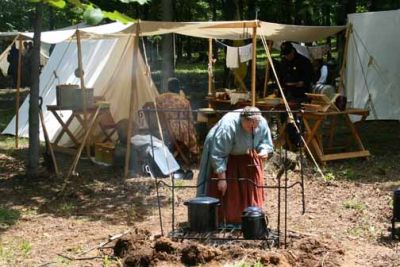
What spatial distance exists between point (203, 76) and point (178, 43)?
10863 mm

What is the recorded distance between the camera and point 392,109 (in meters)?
9.70

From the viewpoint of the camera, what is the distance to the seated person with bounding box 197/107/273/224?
16.1ft

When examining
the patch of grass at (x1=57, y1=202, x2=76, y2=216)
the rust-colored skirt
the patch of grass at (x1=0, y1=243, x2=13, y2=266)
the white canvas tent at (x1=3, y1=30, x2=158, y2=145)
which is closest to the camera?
the patch of grass at (x1=0, y1=243, x2=13, y2=266)

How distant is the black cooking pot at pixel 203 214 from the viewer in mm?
4676

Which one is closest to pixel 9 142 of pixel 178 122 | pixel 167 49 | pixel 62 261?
pixel 178 122

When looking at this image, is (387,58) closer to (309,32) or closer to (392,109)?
(392,109)

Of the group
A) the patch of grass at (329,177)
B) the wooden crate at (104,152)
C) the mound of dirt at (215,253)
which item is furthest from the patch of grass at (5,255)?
the patch of grass at (329,177)

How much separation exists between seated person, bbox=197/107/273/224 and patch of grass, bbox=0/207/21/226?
1.95 meters

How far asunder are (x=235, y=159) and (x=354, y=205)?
173cm

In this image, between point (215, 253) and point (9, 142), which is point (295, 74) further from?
point (215, 253)

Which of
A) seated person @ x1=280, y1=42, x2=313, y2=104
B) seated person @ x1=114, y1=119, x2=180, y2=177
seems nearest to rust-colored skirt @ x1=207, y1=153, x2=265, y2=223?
seated person @ x1=114, y1=119, x2=180, y2=177

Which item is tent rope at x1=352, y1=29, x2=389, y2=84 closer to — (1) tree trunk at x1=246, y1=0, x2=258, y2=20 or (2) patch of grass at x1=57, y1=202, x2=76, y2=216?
(2) patch of grass at x1=57, y1=202, x2=76, y2=216

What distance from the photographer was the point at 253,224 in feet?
15.1

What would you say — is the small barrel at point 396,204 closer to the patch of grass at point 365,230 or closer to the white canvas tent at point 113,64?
the patch of grass at point 365,230
